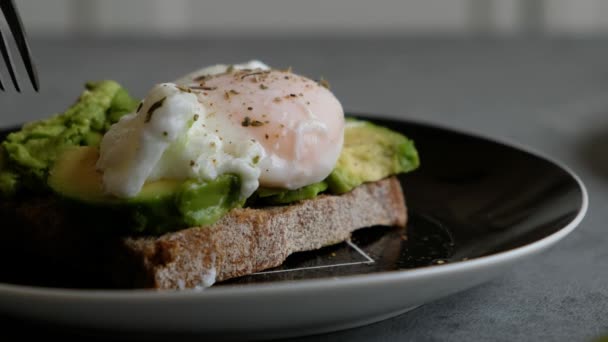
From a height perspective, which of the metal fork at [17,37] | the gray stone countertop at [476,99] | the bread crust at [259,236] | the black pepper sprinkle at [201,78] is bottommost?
the gray stone countertop at [476,99]

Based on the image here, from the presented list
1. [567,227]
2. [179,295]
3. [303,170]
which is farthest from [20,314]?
[567,227]

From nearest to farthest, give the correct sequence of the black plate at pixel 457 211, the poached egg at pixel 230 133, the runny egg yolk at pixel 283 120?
the poached egg at pixel 230 133, the runny egg yolk at pixel 283 120, the black plate at pixel 457 211

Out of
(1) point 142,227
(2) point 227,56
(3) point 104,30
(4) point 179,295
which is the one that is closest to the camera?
(4) point 179,295

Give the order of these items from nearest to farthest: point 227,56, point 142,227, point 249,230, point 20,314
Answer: point 20,314
point 142,227
point 249,230
point 227,56

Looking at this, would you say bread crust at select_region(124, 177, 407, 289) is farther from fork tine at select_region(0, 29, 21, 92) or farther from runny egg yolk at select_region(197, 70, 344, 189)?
fork tine at select_region(0, 29, 21, 92)

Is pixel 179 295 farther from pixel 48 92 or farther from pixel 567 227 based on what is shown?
pixel 48 92

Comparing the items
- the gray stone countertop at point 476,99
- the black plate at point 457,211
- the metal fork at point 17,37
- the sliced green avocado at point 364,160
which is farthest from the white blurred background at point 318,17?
the metal fork at point 17,37

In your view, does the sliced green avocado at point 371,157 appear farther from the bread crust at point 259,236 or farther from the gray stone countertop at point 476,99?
the gray stone countertop at point 476,99

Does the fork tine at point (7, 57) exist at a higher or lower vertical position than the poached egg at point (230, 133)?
higher
